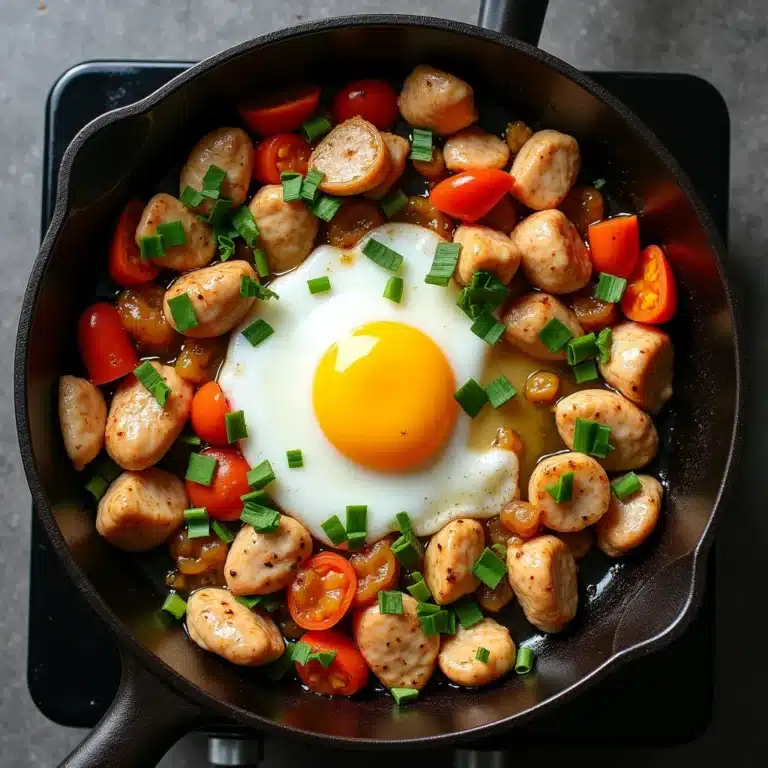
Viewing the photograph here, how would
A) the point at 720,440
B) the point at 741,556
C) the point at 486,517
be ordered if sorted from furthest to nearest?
the point at 741,556 < the point at 486,517 < the point at 720,440

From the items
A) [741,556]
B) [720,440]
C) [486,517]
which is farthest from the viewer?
[741,556]

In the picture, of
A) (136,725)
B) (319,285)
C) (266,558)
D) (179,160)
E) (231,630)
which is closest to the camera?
(136,725)

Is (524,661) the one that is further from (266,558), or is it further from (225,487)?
(225,487)

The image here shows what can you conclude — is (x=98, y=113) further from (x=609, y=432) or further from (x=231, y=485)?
(x=609, y=432)

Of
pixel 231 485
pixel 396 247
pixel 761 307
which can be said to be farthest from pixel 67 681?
pixel 761 307

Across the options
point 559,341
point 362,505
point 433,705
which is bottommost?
point 433,705

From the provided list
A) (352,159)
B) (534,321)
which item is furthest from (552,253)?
(352,159)

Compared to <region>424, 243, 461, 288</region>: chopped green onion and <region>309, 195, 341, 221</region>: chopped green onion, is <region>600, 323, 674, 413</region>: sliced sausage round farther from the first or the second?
<region>309, 195, 341, 221</region>: chopped green onion

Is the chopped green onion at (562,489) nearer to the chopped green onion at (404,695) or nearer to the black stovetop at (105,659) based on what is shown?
the black stovetop at (105,659)
